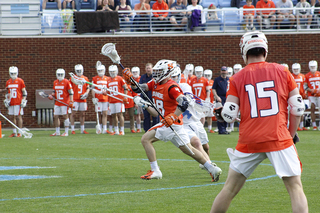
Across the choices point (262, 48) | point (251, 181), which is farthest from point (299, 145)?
point (262, 48)

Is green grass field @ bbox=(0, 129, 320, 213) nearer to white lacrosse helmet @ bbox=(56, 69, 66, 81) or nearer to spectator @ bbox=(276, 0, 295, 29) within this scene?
white lacrosse helmet @ bbox=(56, 69, 66, 81)

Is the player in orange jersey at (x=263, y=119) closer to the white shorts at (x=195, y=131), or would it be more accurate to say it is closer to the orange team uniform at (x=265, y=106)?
the orange team uniform at (x=265, y=106)

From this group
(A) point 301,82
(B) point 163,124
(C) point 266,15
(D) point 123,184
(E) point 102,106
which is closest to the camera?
(D) point 123,184

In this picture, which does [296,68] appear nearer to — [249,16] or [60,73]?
[249,16]

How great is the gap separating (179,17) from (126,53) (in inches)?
113

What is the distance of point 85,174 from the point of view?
26.5 feet

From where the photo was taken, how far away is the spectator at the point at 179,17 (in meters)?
20.8

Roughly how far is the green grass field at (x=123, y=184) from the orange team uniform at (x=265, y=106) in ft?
5.55

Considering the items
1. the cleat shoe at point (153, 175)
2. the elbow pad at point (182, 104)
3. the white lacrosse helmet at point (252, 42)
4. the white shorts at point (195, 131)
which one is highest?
the white lacrosse helmet at point (252, 42)

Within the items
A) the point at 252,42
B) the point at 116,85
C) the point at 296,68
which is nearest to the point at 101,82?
the point at 116,85

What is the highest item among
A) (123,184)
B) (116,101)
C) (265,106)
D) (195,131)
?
(265,106)

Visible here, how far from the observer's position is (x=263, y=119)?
4.00m

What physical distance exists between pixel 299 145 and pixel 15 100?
32.5ft

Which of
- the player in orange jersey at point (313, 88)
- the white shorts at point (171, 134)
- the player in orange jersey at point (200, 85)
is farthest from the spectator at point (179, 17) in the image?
the white shorts at point (171, 134)
